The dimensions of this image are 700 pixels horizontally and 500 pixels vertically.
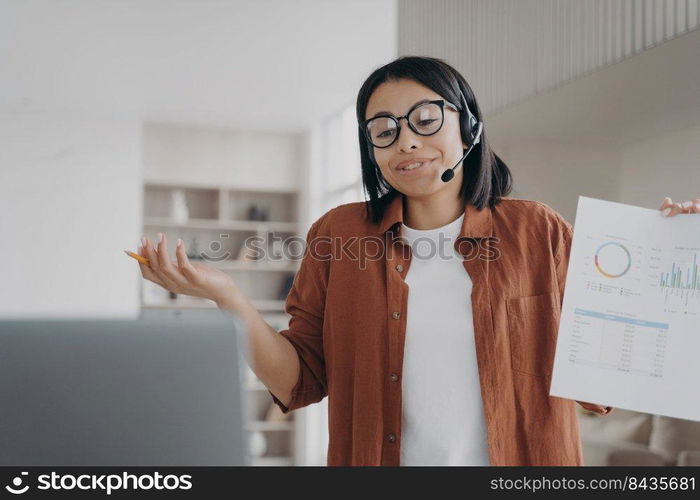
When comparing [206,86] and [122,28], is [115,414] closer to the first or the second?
[122,28]

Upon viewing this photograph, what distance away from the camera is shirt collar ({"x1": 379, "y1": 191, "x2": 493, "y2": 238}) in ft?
4.35

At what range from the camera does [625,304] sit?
1.18 meters

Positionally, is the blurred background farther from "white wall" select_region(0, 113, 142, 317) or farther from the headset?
the headset

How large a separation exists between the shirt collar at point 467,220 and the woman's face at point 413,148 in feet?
0.22

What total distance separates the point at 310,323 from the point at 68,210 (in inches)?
214

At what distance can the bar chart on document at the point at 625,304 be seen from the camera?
3.81 feet

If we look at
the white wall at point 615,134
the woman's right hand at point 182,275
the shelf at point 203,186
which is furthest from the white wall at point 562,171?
the shelf at point 203,186

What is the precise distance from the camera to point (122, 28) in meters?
4.27

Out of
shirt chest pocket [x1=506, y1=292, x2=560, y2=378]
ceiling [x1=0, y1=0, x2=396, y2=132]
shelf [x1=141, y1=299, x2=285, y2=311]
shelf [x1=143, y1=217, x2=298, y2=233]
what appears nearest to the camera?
shirt chest pocket [x1=506, y1=292, x2=560, y2=378]

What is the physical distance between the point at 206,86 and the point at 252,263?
1862 mm

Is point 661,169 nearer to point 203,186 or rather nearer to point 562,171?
point 562,171

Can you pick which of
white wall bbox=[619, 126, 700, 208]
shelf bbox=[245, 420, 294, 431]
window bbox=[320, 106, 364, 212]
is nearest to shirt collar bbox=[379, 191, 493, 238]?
white wall bbox=[619, 126, 700, 208]
